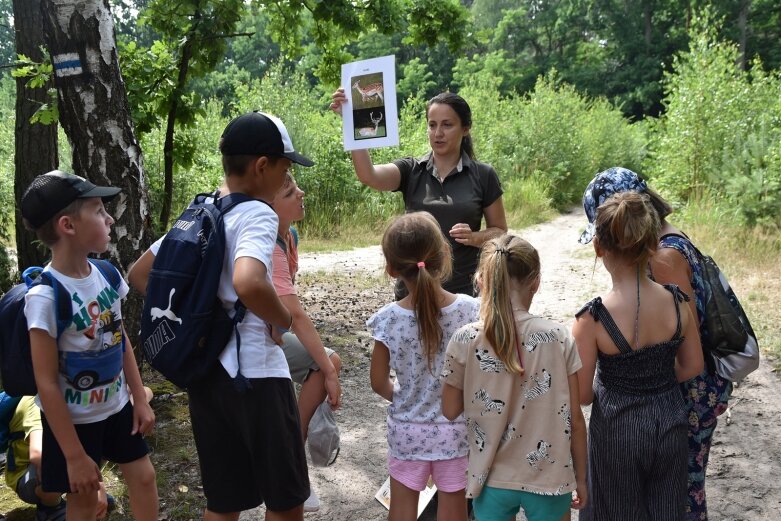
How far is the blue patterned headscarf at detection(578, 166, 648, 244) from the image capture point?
282 centimetres

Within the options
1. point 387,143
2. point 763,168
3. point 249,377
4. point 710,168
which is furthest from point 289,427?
point 710,168

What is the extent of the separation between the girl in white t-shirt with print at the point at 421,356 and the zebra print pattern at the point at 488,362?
335mm

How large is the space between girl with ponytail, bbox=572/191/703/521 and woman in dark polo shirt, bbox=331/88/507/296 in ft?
3.71

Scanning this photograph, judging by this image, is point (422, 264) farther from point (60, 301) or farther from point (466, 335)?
point (60, 301)

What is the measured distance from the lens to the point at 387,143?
145 inches

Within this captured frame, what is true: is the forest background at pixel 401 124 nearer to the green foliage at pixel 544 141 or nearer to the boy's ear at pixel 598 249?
the green foliage at pixel 544 141

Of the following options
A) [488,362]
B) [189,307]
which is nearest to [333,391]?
[488,362]

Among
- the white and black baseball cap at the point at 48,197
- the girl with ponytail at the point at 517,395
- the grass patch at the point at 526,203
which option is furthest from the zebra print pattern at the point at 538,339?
the grass patch at the point at 526,203

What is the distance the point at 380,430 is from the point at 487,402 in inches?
98.8

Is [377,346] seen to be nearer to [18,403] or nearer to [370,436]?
[18,403]

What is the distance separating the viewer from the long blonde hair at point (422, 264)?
275 cm

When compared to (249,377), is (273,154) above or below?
above

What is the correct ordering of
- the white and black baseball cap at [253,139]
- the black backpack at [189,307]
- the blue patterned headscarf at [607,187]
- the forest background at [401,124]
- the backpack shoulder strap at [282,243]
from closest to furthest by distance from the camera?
the black backpack at [189,307]
the white and black baseball cap at [253,139]
the blue patterned headscarf at [607,187]
the backpack shoulder strap at [282,243]
the forest background at [401,124]

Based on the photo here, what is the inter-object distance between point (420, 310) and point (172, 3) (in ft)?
14.9
